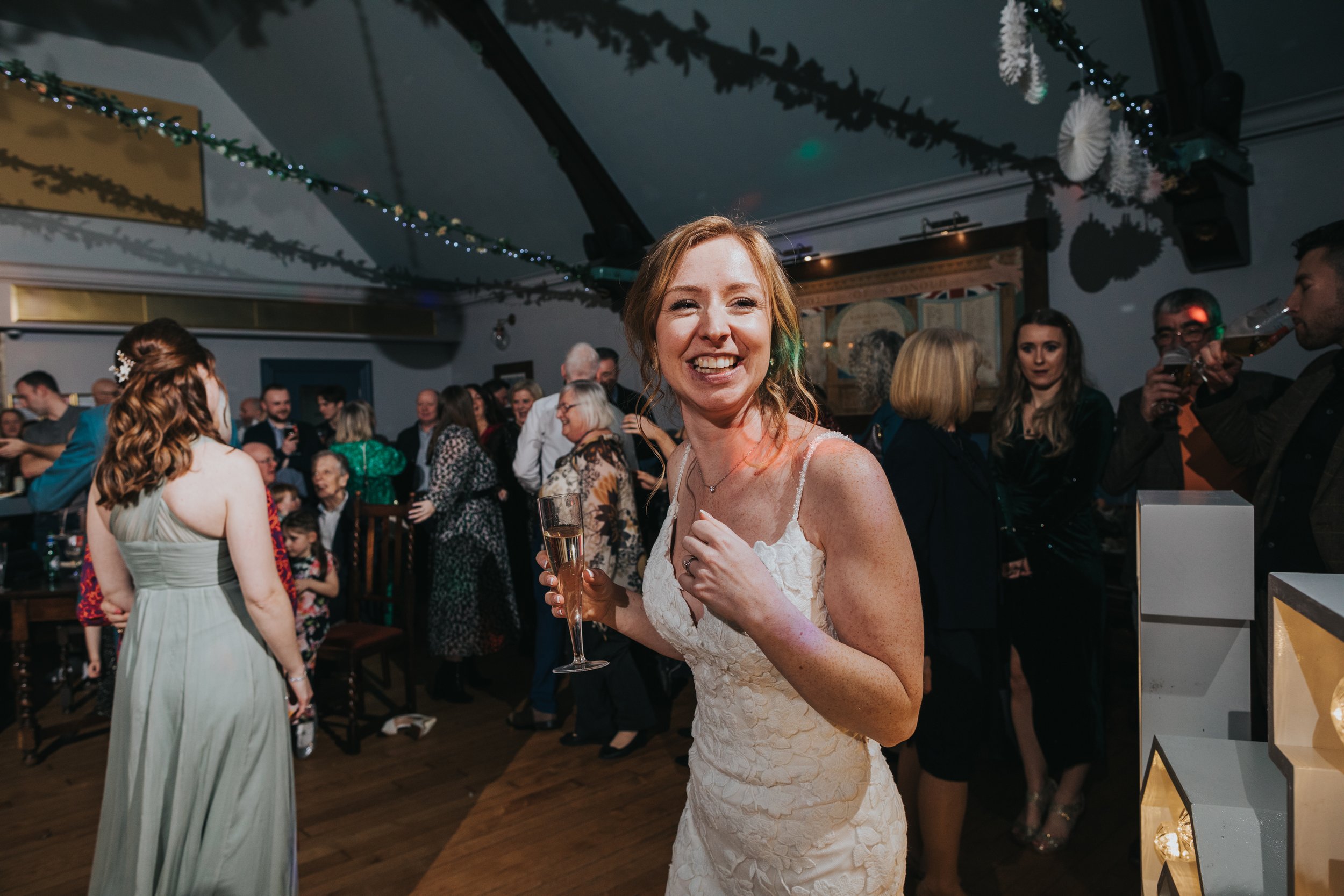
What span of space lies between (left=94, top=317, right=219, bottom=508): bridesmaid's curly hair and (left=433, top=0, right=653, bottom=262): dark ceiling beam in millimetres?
3896

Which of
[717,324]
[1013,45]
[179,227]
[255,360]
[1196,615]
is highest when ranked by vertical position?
[179,227]

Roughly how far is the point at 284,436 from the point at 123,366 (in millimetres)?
4123

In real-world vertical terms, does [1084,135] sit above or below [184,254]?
below

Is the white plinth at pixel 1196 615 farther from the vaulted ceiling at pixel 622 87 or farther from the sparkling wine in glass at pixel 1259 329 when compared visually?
the vaulted ceiling at pixel 622 87

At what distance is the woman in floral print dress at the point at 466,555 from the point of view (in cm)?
380

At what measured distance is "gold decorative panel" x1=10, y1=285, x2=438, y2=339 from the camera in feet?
21.4

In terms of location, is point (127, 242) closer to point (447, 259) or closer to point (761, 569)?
point (447, 259)

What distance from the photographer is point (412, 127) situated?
20.7 ft

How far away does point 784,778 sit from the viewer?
42.8 inches

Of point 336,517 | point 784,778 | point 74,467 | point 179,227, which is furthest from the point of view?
point 179,227

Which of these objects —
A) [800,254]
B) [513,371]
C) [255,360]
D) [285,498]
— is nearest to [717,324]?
[285,498]

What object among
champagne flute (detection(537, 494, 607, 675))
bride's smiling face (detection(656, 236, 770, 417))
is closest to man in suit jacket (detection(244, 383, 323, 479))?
champagne flute (detection(537, 494, 607, 675))

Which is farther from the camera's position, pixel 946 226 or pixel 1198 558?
pixel 946 226

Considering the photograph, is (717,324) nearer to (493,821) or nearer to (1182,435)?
(1182,435)
